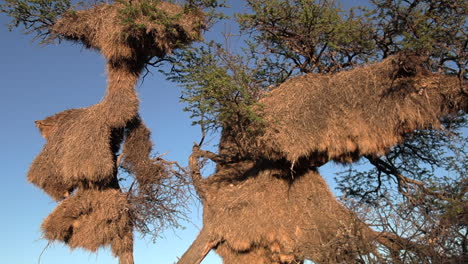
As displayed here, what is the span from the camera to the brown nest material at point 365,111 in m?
9.55

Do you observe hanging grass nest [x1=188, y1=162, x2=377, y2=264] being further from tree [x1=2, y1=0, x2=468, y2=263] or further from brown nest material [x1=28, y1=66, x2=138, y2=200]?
brown nest material [x1=28, y1=66, x2=138, y2=200]

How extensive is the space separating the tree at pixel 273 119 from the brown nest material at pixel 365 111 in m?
0.02

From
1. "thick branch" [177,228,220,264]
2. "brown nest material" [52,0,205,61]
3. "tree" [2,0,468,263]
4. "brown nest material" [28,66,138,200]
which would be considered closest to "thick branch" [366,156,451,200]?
"tree" [2,0,468,263]

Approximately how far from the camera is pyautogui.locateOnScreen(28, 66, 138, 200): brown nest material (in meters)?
10.6

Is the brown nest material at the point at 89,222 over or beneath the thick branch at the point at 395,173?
over

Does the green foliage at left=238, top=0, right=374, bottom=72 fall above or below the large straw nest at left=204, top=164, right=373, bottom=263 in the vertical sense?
above

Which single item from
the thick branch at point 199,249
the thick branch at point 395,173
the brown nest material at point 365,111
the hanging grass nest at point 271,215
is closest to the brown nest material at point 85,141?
the thick branch at point 199,249

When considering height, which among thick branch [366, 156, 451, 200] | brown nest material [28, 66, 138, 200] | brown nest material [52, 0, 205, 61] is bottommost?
thick branch [366, 156, 451, 200]

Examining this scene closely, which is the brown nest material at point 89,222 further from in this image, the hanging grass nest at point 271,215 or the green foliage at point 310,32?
the green foliage at point 310,32

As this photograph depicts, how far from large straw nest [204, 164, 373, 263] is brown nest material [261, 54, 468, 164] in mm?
1074

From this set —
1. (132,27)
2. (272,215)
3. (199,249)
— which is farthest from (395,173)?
(132,27)

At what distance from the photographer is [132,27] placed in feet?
37.9

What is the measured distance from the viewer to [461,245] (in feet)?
20.8

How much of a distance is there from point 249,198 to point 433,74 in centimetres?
467
